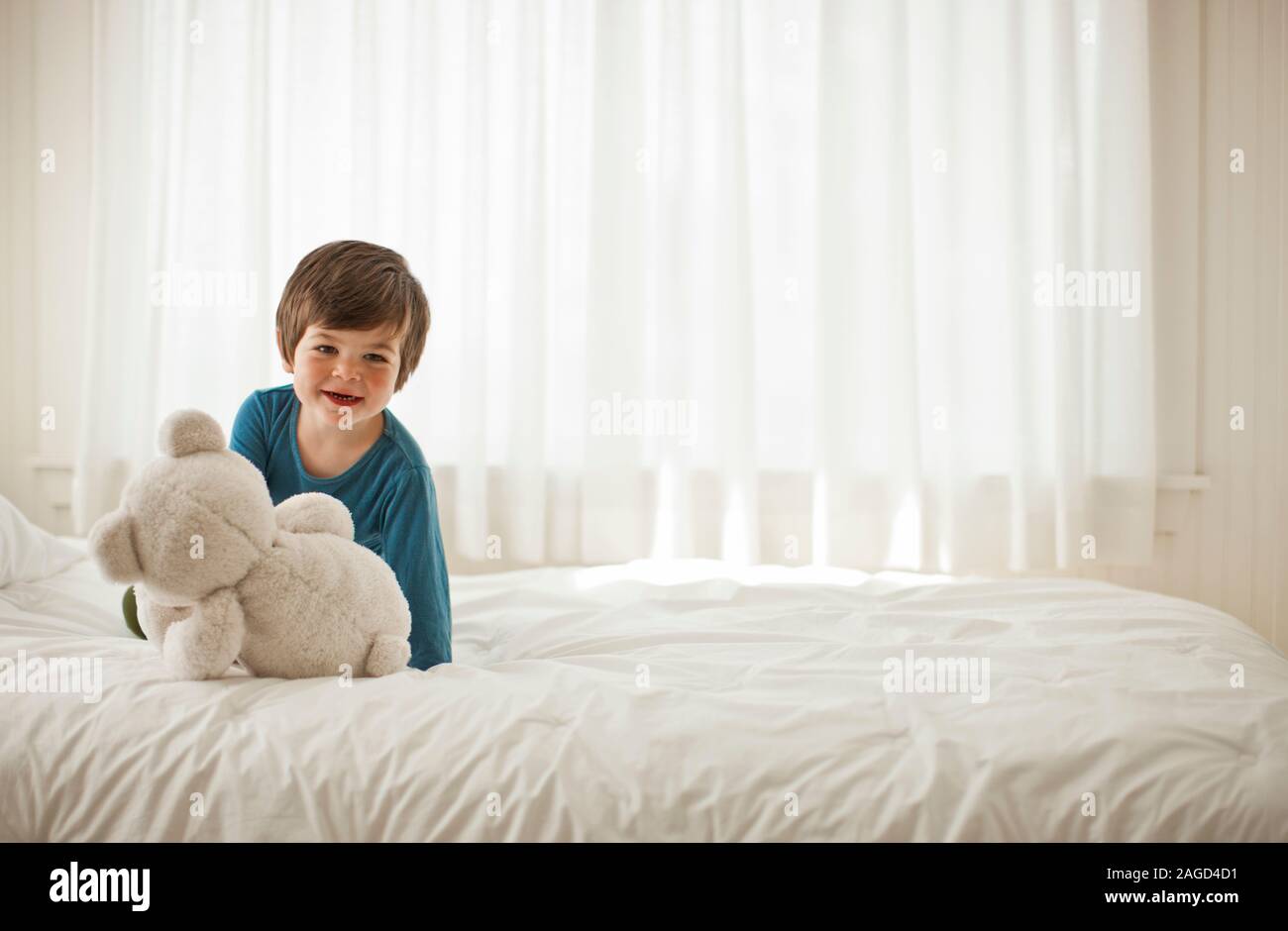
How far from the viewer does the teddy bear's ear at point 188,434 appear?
104cm

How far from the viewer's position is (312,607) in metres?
1.07

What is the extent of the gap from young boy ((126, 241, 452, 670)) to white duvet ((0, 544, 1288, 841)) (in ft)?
0.61

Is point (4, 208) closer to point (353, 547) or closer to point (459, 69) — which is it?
point (459, 69)

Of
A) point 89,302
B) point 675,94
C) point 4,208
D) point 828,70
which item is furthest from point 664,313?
point 4,208

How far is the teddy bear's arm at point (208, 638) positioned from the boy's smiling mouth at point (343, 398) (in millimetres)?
345

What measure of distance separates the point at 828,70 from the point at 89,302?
Answer: 7.33 ft

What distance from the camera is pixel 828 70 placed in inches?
96.1

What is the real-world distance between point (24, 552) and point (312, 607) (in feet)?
3.02
